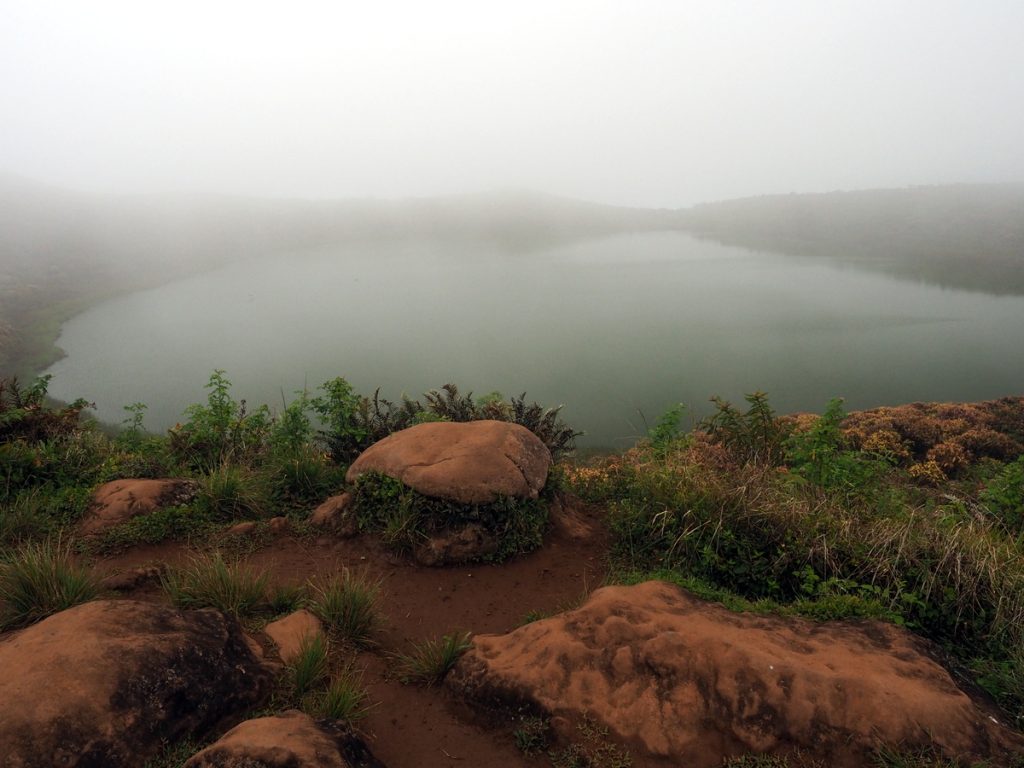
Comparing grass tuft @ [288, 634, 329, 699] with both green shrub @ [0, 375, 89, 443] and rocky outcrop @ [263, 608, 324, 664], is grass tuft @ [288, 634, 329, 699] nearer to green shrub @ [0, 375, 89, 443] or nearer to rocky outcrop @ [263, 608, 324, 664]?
rocky outcrop @ [263, 608, 324, 664]

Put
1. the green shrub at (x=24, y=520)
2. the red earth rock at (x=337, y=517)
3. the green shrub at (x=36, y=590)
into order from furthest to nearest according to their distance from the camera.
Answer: the red earth rock at (x=337, y=517) < the green shrub at (x=24, y=520) < the green shrub at (x=36, y=590)

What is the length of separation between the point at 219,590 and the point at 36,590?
1.17 metres

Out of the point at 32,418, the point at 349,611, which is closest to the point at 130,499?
the point at 32,418

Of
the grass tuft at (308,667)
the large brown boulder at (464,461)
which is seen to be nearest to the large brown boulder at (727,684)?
the grass tuft at (308,667)

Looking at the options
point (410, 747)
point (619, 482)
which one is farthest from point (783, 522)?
point (410, 747)

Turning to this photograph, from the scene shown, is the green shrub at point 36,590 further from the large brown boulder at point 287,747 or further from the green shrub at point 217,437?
the green shrub at point 217,437

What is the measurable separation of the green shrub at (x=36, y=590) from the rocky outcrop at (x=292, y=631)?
1.39m

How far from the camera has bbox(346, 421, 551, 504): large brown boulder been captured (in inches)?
213

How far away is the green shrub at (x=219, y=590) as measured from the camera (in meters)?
4.04

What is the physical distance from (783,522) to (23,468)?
8.27 meters

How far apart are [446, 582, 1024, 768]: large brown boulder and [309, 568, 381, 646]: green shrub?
0.88m

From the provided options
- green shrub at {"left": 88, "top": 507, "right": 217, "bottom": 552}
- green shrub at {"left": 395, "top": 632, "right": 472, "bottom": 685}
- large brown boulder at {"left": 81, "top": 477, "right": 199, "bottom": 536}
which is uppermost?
large brown boulder at {"left": 81, "top": 477, "right": 199, "bottom": 536}

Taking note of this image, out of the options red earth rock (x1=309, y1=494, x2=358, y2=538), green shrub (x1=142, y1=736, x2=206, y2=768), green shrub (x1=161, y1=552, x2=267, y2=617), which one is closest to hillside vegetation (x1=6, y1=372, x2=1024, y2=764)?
red earth rock (x1=309, y1=494, x2=358, y2=538)

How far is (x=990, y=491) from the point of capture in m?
5.82
